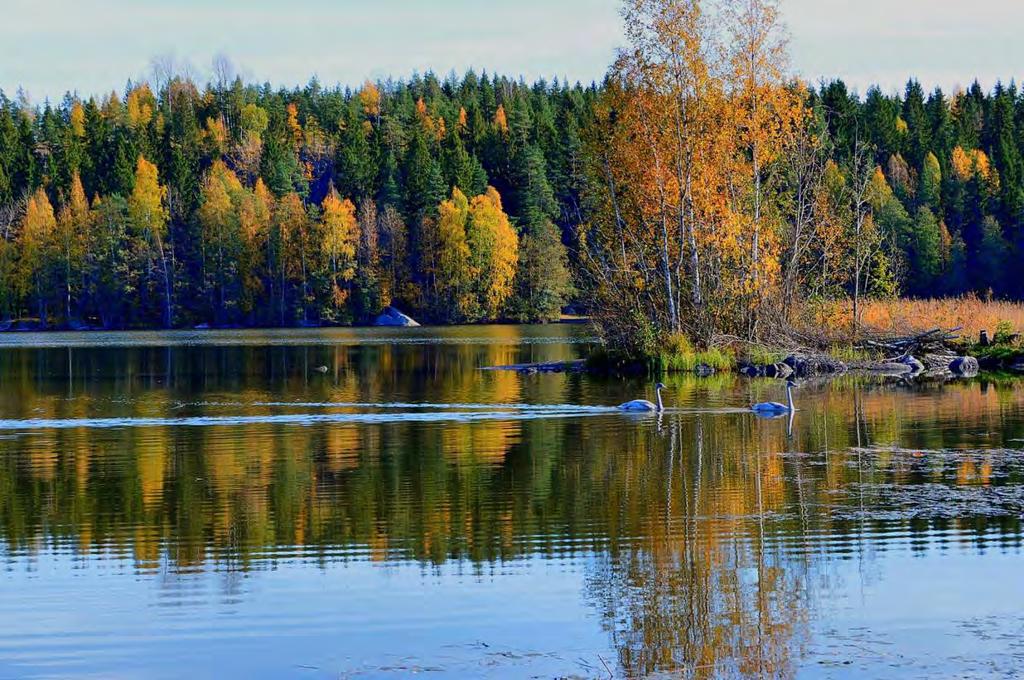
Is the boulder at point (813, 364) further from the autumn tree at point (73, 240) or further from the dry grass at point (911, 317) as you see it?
the autumn tree at point (73, 240)

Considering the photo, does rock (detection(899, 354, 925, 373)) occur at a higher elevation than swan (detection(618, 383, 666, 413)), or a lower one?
higher

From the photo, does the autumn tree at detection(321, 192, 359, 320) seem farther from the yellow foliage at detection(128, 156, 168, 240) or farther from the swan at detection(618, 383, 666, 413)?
the swan at detection(618, 383, 666, 413)

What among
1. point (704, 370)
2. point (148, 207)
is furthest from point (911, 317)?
point (148, 207)

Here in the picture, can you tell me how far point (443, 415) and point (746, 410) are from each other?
717cm

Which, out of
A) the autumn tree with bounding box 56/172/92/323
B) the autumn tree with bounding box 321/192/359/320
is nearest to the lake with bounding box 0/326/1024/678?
the autumn tree with bounding box 321/192/359/320

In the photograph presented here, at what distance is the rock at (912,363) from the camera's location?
44781 mm

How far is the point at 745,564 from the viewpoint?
1431cm

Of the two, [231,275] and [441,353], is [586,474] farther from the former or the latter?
[231,275]

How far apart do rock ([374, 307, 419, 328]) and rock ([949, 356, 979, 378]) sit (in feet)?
254

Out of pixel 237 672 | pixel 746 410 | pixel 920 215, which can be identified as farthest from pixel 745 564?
pixel 920 215

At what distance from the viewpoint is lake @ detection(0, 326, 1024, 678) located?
37.5ft

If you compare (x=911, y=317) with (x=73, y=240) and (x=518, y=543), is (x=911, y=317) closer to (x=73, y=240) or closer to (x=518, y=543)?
(x=518, y=543)

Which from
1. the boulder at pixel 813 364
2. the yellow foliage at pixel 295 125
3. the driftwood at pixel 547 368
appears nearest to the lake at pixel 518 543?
the boulder at pixel 813 364

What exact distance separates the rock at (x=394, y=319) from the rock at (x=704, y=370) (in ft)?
248
